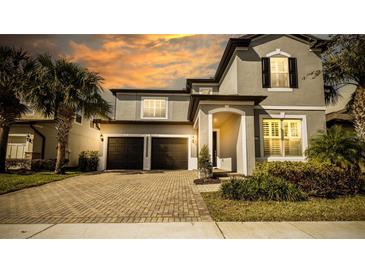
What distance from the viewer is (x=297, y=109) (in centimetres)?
984

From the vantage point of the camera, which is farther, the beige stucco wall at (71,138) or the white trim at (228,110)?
the beige stucco wall at (71,138)

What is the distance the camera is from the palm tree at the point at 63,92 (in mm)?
9969

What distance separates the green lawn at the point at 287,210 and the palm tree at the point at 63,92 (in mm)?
9284

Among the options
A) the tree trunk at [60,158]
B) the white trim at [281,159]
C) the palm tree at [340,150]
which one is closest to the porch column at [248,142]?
the white trim at [281,159]

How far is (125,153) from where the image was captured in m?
13.9

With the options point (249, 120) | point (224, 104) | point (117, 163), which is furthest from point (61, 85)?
point (249, 120)

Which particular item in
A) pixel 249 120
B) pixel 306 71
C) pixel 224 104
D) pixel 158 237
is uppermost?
pixel 306 71

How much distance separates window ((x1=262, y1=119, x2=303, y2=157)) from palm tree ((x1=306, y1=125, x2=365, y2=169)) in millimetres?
2313

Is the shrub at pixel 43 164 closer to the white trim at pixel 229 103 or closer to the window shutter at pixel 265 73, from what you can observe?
the white trim at pixel 229 103

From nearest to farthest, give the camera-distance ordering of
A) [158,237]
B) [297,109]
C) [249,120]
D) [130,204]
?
[158,237] < [130,204] < [249,120] < [297,109]

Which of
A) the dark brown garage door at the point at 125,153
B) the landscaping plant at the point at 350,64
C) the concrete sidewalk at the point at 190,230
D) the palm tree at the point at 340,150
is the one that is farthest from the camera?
the dark brown garage door at the point at 125,153

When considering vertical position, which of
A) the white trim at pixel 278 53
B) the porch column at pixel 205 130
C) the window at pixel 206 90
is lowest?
the porch column at pixel 205 130
